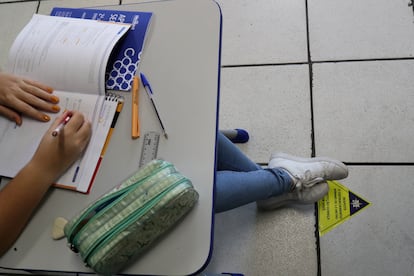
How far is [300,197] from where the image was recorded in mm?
1131

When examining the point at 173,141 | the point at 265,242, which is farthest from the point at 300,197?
the point at 173,141

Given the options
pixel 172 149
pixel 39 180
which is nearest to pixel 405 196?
pixel 172 149

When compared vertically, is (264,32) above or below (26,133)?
above

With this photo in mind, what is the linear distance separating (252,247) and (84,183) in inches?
26.9

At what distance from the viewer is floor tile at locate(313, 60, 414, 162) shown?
4.01 feet

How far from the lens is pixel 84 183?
0.69m

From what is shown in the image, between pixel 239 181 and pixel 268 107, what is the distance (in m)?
0.53

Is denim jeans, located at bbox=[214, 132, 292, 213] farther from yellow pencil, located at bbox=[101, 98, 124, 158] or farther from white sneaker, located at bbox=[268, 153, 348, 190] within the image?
yellow pencil, located at bbox=[101, 98, 124, 158]

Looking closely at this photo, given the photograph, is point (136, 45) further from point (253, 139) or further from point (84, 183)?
point (253, 139)

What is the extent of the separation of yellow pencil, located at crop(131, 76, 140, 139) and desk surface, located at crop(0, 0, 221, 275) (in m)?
0.01

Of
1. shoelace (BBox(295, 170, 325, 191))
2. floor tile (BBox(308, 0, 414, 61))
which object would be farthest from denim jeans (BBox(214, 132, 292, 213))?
floor tile (BBox(308, 0, 414, 61))

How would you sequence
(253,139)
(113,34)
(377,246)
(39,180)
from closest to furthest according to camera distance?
1. (39,180)
2. (113,34)
3. (377,246)
4. (253,139)

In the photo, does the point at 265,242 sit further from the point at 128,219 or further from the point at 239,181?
the point at 128,219

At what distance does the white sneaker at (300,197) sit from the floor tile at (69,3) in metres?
1.24
